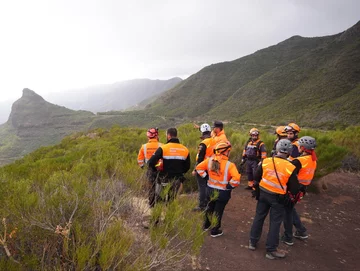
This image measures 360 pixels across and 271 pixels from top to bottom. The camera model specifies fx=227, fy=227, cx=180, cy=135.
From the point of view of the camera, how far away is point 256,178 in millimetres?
3789

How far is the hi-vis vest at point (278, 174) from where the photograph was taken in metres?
3.47

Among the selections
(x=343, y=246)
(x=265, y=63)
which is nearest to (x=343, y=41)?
(x=265, y=63)

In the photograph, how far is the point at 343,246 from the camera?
169 inches

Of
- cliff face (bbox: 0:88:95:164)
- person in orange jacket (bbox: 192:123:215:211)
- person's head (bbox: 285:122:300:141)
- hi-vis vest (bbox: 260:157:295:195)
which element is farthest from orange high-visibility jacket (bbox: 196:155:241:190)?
cliff face (bbox: 0:88:95:164)

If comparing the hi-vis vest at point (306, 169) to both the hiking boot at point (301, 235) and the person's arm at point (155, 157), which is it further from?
the person's arm at point (155, 157)

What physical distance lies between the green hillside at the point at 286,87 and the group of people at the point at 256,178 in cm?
2944

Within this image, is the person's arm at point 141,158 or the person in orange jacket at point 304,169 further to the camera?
the person's arm at point 141,158

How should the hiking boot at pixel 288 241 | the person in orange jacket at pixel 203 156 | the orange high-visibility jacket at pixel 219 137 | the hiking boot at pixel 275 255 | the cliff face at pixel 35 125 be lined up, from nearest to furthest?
the hiking boot at pixel 275 255 → the hiking boot at pixel 288 241 → the person in orange jacket at pixel 203 156 → the orange high-visibility jacket at pixel 219 137 → the cliff face at pixel 35 125

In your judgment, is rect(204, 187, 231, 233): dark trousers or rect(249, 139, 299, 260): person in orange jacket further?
rect(204, 187, 231, 233): dark trousers

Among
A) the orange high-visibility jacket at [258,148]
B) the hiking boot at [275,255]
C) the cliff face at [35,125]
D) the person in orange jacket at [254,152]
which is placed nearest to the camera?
the hiking boot at [275,255]

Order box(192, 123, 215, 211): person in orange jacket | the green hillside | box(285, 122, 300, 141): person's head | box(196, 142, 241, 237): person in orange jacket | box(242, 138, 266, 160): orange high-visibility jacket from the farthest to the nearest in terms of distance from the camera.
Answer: the green hillside → box(242, 138, 266, 160): orange high-visibility jacket → box(285, 122, 300, 141): person's head → box(192, 123, 215, 211): person in orange jacket → box(196, 142, 241, 237): person in orange jacket

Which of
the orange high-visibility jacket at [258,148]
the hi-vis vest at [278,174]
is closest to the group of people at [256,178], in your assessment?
the hi-vis vest at [278,174]

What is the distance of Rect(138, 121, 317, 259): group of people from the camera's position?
139 inches

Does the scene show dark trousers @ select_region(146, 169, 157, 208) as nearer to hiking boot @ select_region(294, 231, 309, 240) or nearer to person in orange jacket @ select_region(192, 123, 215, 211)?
person in orange jacket @ select_region(192, 123, 215, 211)
